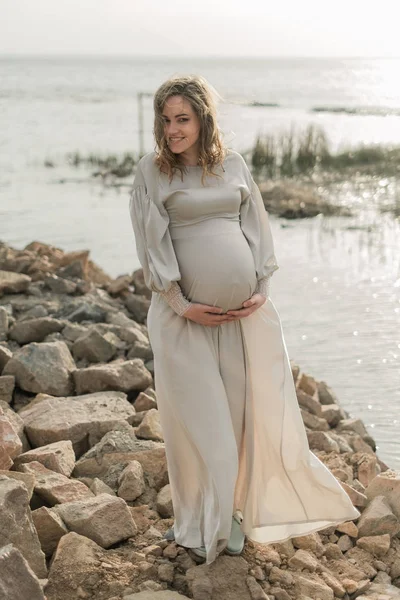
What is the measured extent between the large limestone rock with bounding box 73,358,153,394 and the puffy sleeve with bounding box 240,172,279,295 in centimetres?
197

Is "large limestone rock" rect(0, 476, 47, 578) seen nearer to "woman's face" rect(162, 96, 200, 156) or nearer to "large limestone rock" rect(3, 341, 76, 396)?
"woman's face" rect(162, 96, 200, 156)

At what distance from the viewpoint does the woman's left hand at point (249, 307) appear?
144 inches

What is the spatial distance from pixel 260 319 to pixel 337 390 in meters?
3.44

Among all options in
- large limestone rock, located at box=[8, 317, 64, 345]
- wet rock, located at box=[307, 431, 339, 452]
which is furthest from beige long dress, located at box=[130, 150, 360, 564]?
large limestone rock, located at box=[8, 317, 64, 345]

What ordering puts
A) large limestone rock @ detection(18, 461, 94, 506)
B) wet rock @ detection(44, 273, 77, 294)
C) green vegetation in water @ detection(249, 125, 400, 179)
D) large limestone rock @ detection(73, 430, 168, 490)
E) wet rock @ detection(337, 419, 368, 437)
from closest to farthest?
large limestone rock @ detection(18, 461, 94, 506) → large limestone rock @ detection(73, 430, 168, 490) → wet rock @ detection(337, 419, 368, 437) → wet rock @ detection(44, 273, 77, 294) → green vegetation in water @ detection(249, 125, 400, 179)

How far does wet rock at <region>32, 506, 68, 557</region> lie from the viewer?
372 centimetres

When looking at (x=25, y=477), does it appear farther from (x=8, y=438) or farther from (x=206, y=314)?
(x=206, y=314)

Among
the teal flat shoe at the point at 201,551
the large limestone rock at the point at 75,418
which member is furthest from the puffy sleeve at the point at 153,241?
the large limestone rock at the point at 75,418

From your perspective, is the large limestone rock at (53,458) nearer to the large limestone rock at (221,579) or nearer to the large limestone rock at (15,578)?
the large limestone rock at (221,579)

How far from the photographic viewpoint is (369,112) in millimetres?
38938

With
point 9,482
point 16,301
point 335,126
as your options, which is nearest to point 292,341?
point 16,301

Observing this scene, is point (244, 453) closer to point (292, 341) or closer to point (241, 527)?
point (241, 527)

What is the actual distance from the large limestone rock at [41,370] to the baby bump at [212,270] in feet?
6.95

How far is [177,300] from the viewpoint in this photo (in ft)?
11.9
